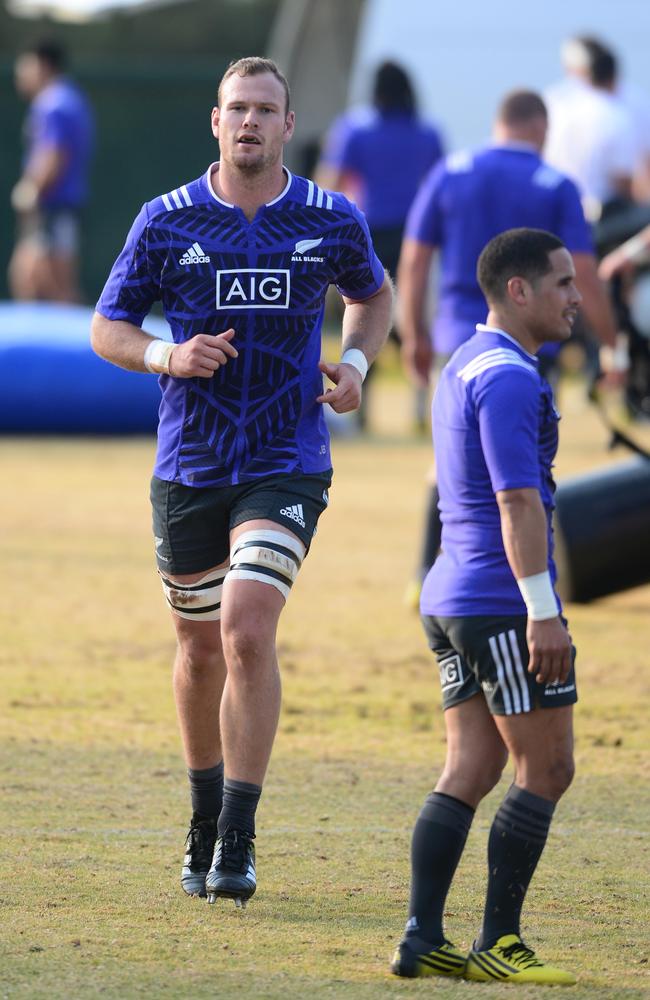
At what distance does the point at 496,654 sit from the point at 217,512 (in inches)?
43.3

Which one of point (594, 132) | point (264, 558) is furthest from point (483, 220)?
point (594, 132)

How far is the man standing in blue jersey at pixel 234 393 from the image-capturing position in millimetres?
5004

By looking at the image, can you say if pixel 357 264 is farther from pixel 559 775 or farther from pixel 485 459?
pixel 559 775

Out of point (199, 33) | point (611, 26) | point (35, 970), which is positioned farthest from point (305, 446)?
point (199, 33)

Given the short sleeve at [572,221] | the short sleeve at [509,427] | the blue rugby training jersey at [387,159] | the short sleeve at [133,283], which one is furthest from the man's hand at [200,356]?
the blue rugby training jersey at [387,159]

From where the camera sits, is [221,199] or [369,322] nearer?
[221,199]

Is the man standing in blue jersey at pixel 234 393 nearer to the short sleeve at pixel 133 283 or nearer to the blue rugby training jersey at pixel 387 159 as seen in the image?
the short sleeve at pixel 133 283

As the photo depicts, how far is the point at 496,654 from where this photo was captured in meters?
4.36

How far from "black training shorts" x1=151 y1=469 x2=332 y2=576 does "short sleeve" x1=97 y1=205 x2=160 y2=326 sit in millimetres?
473

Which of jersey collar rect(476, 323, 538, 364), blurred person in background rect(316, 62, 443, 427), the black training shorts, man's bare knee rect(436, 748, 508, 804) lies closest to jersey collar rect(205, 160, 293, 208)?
the black training shorts

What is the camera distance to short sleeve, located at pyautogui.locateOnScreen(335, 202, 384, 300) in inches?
209

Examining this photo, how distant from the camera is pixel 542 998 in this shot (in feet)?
13.9

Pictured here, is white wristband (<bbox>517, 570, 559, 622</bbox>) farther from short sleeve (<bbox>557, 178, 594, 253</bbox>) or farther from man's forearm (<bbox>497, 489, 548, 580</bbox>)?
short sleeve (<bbox>557, 178, 594, 253</bbox>)

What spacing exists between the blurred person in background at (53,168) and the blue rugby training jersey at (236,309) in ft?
46.2
